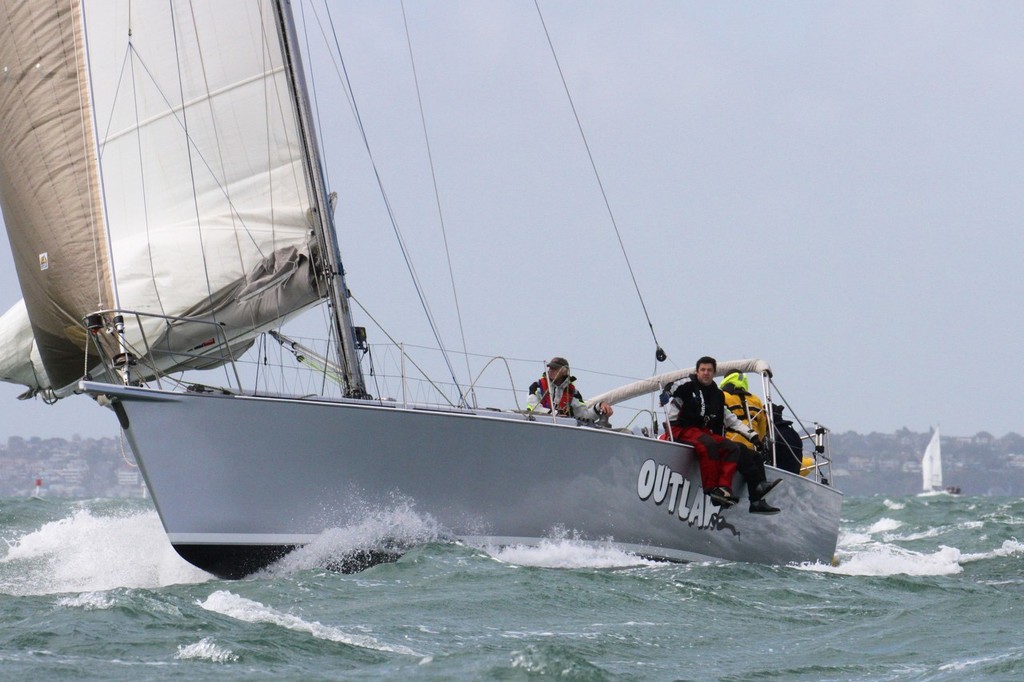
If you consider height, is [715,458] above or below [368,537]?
above

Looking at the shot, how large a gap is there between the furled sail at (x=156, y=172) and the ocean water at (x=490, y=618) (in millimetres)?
1719

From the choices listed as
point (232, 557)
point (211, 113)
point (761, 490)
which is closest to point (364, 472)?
point (232, 557)

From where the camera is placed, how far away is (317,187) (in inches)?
424

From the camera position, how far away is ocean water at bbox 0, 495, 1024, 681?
22.2 ft

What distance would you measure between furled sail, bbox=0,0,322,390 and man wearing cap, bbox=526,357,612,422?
1.74 metres

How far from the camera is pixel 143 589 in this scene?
8719mm

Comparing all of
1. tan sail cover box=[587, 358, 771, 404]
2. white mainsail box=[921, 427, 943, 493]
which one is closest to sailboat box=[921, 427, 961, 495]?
white mainsail box=[921, 427, 943, 493]

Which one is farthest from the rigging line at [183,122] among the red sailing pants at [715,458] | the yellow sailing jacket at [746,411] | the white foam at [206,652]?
the white foam at [206,652]

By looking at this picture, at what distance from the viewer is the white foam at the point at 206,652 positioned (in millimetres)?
6664

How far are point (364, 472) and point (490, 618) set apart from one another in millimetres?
1766

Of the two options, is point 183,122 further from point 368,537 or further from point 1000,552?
Answer: point 1000,552

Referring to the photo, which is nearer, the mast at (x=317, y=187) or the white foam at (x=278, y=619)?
the white foam at (x=278, y=619)

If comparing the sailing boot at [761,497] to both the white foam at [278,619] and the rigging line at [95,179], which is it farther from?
the rigging line at [95,179]

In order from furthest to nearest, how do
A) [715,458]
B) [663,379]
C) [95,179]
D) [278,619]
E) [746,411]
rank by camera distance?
1. [663,379]
2. [746,411]
3. [715,458]
4. [95,179]
5. [278,619]
